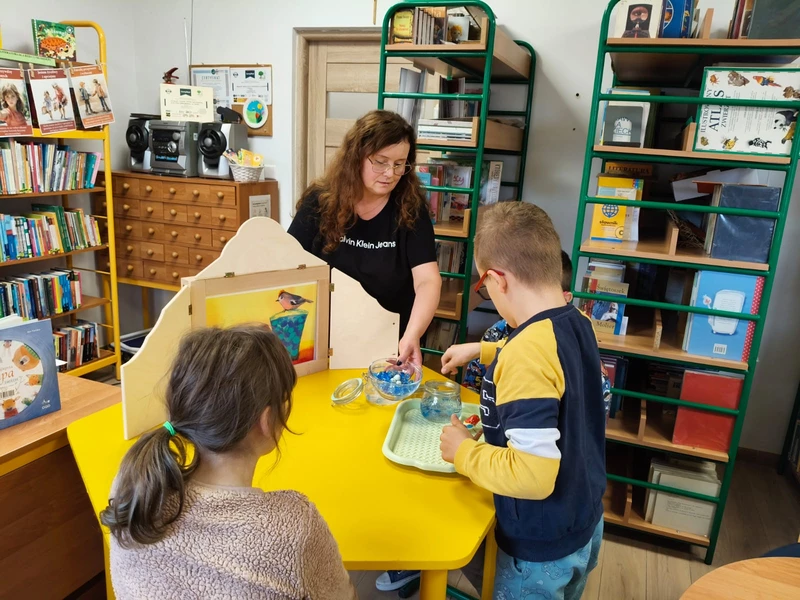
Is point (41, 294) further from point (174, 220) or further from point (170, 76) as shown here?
point (170, 76)

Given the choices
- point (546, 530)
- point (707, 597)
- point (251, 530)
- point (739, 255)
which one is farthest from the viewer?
point (739, 255)

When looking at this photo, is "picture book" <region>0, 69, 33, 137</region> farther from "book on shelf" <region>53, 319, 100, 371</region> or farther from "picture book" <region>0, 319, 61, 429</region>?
"picture book" <region>0, 319, 61, 429</region>

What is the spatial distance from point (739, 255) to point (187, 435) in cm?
188

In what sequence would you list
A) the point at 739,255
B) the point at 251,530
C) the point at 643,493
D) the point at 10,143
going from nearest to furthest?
1. the point at 251,530
2. the point at 739,255
3. the point at 643,493
4. the point at 10,143

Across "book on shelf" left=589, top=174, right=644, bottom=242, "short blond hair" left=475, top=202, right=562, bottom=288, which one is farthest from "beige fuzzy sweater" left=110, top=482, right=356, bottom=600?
"book on shelf" left=589, top=174, right=644, bottom=242

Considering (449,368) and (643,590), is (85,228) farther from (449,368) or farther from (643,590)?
(643,590)

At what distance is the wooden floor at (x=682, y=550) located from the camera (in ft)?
6.68

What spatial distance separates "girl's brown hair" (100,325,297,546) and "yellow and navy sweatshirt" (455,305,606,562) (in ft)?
1.25

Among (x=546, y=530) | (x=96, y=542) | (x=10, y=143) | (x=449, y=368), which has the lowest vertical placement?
(x=96, y=542)

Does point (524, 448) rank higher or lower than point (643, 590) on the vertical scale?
higher

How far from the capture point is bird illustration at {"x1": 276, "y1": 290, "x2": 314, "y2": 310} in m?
1.57

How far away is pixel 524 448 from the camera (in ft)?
3.20

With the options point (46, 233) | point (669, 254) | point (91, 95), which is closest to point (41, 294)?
point (46, 233)

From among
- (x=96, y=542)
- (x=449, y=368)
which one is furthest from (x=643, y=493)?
(x=96, y=542)
